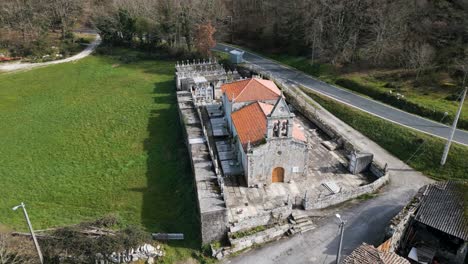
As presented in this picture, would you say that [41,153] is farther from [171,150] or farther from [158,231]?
[158,231]

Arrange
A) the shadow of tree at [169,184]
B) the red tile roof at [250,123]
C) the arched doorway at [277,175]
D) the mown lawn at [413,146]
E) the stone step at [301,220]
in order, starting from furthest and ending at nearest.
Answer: the mown lawn at [413,146] → the red tile roof at [250,123] → the arched doorway at [277,175] → the shadow of tree at [169,184] → the stone step at [301,220]

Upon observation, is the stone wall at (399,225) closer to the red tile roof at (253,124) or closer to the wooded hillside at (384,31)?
the red tile roof at (253,124)

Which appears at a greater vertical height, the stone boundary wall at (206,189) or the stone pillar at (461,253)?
the stone boundary wall at (206,189)

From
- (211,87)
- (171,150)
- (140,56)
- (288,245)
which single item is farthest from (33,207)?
(140,56)

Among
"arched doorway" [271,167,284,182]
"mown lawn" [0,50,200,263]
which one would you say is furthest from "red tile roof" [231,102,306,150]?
"mown lawn" [0,50,200,263]

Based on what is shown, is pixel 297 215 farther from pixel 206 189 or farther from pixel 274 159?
pixel 206 189

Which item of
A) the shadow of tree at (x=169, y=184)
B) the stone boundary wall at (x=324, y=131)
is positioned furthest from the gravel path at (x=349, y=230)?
the shadow of tree at (x=169, y=184)
